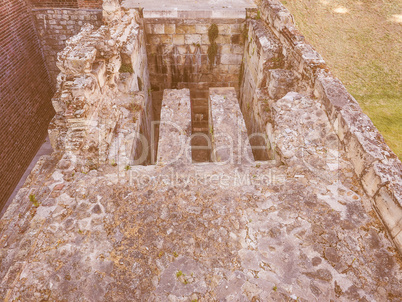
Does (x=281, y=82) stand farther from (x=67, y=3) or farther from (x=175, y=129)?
(x=67, y=3)

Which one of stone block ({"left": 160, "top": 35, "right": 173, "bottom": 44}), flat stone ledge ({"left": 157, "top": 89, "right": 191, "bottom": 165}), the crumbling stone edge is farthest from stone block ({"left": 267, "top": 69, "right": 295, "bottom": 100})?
stone block ({"left": 160, "top": 35, "right": 173, "bottom": 44})

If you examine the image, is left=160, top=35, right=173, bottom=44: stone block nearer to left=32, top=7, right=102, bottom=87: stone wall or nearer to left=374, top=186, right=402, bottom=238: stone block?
left=32, top=7, right=102, bottom=87: stone wall

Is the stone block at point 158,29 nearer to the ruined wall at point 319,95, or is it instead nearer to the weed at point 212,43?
the weed at point 212,43

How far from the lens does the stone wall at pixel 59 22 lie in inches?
327

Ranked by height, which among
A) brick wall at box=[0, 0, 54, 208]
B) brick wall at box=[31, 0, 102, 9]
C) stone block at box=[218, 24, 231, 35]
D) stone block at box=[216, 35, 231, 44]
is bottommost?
brick wall at box=[0, 0, 54, 208]

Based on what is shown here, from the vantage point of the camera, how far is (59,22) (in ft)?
27.7

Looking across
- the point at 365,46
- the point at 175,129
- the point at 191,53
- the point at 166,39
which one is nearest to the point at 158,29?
the point at 166,39

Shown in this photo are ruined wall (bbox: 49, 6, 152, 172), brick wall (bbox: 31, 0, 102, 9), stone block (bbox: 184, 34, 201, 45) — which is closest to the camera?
ruined wall (bbox: 49, 6, 152, 172)

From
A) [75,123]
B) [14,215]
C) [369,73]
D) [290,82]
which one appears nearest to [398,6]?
[369,73]

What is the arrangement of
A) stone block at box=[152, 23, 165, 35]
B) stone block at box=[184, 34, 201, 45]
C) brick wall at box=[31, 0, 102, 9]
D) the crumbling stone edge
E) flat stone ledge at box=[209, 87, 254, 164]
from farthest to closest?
brick wall at box=[31, 0, 102, 9] → stone block at box=[184, 34, 201, 45] → stone block at box=[152, 23, 165, 35] → flat stone ledge at box=[209, 87, 254, 164] → the crumbling stone edge

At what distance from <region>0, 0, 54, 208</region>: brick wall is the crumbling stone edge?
736 centimetres

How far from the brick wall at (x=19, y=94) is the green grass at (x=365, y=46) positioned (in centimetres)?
1009

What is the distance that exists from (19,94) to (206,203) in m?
7.35

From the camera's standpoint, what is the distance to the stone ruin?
8.05 feet
